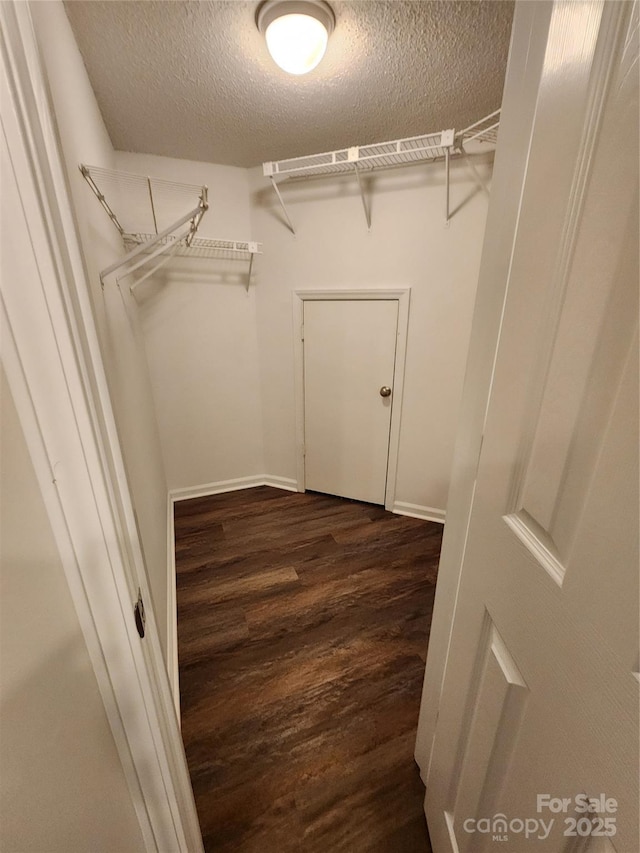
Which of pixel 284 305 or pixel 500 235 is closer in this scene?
pixel 500 235

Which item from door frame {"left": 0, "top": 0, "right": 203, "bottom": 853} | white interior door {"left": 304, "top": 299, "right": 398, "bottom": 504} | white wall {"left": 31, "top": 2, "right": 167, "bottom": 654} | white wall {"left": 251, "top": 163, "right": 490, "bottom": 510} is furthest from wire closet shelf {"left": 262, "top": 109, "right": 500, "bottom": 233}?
door frame {"left": 0, "top": 0, "right": 203, "bottom": 853}

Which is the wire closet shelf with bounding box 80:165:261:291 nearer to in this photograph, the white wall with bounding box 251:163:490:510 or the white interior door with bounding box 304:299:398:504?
the white wall with bounding box 251:163:490:510

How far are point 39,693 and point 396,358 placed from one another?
2357 millimetres

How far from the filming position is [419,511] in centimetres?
270

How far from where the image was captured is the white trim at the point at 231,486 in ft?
9.55

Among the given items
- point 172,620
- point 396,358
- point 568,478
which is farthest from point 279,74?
point 172,620

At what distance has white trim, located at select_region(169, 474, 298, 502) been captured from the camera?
115 inches

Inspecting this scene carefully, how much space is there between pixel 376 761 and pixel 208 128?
122 inches

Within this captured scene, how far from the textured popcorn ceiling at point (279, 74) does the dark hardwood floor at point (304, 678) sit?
8.30 feet

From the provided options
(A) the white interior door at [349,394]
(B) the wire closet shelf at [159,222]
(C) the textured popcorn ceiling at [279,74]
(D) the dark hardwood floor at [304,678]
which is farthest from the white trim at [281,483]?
(C) the textured popcorn ceiling at [279,74]

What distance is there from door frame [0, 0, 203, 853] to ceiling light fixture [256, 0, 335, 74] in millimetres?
1165

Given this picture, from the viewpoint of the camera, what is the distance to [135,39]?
127cm

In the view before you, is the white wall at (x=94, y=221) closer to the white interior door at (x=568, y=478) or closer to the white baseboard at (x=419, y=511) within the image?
the white interior door at (x=568, y=478)

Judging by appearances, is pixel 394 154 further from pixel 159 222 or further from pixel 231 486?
pixel 231 486
